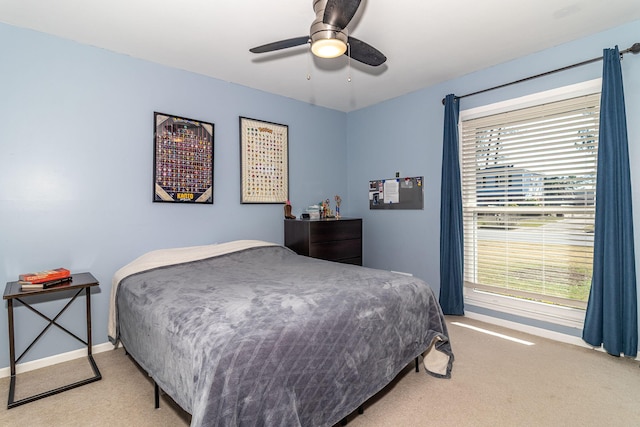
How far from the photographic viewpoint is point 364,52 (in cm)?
218

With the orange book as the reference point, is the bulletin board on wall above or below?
above

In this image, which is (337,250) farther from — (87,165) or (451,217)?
(87,165)

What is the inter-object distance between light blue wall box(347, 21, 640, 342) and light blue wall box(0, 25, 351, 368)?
1849mm

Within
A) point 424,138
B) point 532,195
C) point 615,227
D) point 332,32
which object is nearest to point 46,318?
point 332,32

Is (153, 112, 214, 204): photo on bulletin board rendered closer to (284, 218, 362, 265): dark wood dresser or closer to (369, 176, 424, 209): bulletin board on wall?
(284, 218, 362, 265): dark wood dresser

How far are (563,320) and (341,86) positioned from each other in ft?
10.4

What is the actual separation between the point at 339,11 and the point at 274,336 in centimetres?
165

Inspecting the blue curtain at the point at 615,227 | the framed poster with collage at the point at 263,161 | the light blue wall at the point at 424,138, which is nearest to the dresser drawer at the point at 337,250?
the light blue wall at the point at 424,138

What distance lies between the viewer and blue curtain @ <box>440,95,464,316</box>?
3357 millimetres

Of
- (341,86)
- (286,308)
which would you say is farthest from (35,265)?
(341,86)

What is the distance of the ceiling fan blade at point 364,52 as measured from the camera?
207 centimetres

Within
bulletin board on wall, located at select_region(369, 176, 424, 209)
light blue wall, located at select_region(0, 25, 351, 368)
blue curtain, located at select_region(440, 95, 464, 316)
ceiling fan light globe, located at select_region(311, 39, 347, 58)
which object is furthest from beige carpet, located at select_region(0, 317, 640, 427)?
ceiling fan light globe, located at select_region(311, 39, 347, 58)

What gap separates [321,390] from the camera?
1.53 m

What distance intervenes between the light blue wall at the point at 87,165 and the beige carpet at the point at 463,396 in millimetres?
677
